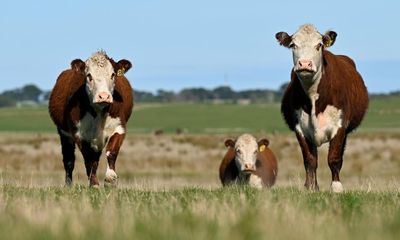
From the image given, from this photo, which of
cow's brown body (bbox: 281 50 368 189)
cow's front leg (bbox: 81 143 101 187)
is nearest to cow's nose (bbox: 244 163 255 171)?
cow's brown body (bbox: 281 50 368 189)

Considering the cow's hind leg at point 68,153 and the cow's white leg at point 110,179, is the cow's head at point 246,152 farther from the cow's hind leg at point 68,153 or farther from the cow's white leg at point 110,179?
the cow's white leg at point 110,179

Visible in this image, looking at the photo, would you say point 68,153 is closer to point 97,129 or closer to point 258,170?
point 97,129

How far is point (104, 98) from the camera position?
1415 centimetres

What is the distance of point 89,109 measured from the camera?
49.2 ft

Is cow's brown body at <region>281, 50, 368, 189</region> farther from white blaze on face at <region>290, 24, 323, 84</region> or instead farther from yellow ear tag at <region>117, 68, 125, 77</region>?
yellow ear tag at <region>117, 68, 125, 77</region>

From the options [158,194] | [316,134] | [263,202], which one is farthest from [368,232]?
[316,134]

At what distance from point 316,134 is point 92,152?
368 cm

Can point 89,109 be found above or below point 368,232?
above

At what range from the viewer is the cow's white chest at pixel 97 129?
14898 millimetres

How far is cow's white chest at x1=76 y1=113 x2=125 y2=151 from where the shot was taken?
1490 cm

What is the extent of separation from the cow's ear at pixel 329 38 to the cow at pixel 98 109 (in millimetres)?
3118

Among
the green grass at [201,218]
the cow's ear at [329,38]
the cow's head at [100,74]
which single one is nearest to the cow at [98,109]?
the cow's head at [100,74]

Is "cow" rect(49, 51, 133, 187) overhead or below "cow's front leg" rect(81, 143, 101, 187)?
overhead

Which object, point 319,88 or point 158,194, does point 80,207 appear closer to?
point 158,194
